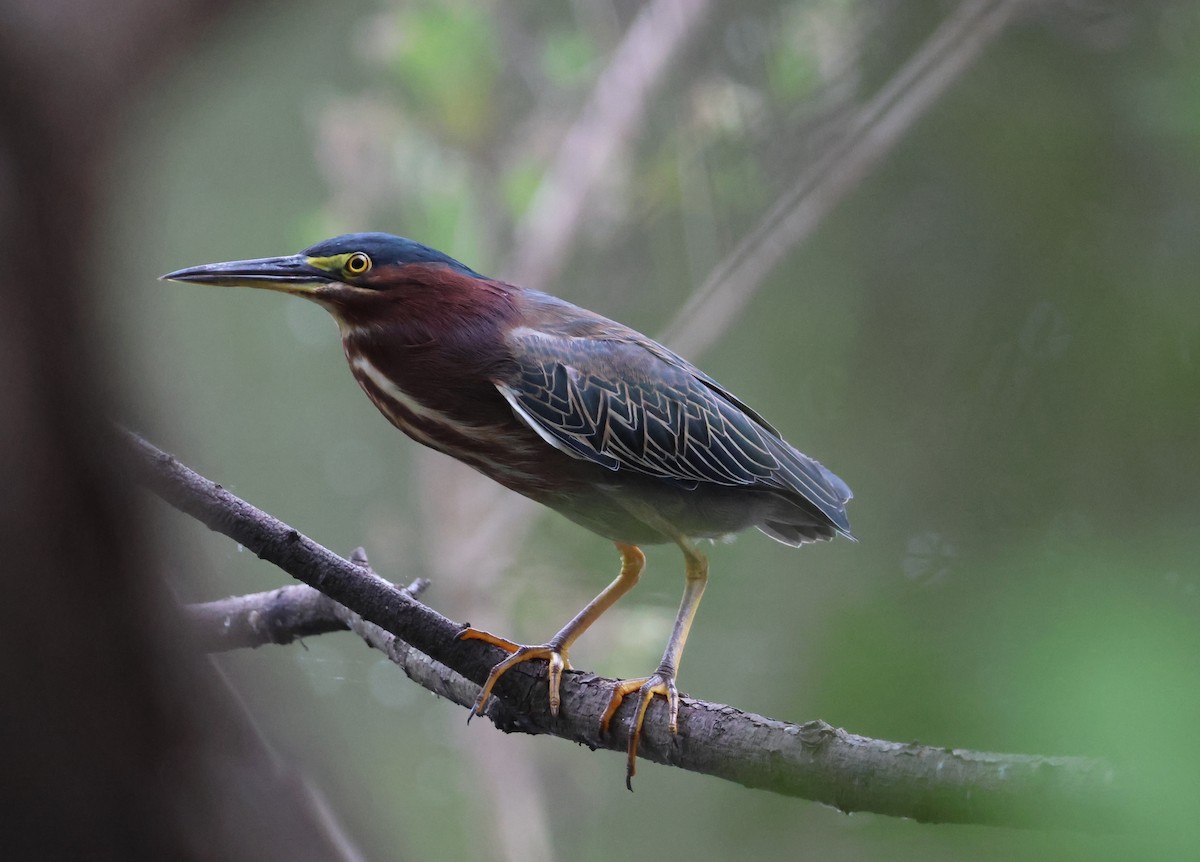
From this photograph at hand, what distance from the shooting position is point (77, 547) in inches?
15.3

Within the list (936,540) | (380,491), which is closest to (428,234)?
(380,491)

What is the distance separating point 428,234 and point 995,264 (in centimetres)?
128

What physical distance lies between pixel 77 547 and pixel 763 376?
210cm

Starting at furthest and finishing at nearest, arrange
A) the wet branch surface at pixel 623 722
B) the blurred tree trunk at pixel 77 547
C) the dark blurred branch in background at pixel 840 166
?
the dark blurred branch in background at pixel 840 166, the wet branch surface at pixel 623 722, the blurred tree trunk at pixel 77 547

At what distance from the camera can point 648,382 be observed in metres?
1.32

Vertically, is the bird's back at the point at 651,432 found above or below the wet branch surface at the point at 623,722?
above

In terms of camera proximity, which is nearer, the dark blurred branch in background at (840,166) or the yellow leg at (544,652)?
the yellow leg at (544,652)

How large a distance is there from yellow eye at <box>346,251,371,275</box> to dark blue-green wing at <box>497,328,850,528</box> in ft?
0.64

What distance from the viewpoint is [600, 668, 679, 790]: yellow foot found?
1.06 metres

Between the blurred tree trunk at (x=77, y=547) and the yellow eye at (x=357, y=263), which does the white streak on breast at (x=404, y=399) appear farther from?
the blurred tree trunk at (x=77, y=547)

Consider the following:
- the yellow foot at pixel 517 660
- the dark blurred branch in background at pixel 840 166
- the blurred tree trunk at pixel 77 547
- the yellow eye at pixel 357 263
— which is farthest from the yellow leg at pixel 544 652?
the dark blurred branch in background at pixel 840 166

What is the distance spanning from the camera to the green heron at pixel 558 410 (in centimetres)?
113

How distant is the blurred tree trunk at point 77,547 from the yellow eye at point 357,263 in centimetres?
70

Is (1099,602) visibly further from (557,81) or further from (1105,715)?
(557,81)
